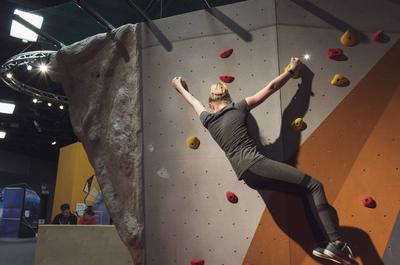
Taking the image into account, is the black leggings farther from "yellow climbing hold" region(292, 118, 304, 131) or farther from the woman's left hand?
the woman's left hand

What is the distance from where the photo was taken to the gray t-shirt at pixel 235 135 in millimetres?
2330

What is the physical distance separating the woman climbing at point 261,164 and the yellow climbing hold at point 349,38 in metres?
0.39

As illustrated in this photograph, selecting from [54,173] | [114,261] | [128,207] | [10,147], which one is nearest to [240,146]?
[128,207]

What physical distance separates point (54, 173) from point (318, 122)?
1787 cm

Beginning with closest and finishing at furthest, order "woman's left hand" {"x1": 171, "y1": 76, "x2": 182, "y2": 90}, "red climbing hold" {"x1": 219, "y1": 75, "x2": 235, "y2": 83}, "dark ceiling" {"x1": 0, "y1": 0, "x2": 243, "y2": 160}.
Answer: "red climbing hold" {"x1": 219, "y1": 75, "x2": 235, "y2": 83} < "woman's left hand" {"x1": 171, "y1": 76, "x2": 182, "y2": 90} < "dark ceiling" {"x1": 0, "y1": 0, "x2": 243, "y2": 160}

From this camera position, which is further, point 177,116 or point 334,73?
point 177,116

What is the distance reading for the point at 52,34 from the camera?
3.95 metres

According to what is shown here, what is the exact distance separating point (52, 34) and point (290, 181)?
9.99 ft

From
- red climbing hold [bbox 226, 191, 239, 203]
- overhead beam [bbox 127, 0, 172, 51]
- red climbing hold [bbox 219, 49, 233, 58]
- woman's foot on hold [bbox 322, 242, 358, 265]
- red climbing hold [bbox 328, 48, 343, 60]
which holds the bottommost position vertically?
woman's foot on hold [bbox 322, 242, 358, 265]

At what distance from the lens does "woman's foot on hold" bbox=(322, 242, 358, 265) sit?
6.77 ft

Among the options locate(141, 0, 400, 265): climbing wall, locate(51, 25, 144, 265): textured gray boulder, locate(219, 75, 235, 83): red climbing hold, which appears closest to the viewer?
locate(141, 0, 400, 265): climbing wall

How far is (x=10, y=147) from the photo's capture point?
15.6m

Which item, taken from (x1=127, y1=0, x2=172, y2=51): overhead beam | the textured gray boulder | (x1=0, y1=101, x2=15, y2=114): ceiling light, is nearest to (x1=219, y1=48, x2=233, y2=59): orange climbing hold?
(x1=127, y1=0, x2=172, y2=51): overhead beam

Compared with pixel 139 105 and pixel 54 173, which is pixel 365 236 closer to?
pixel 139 105
